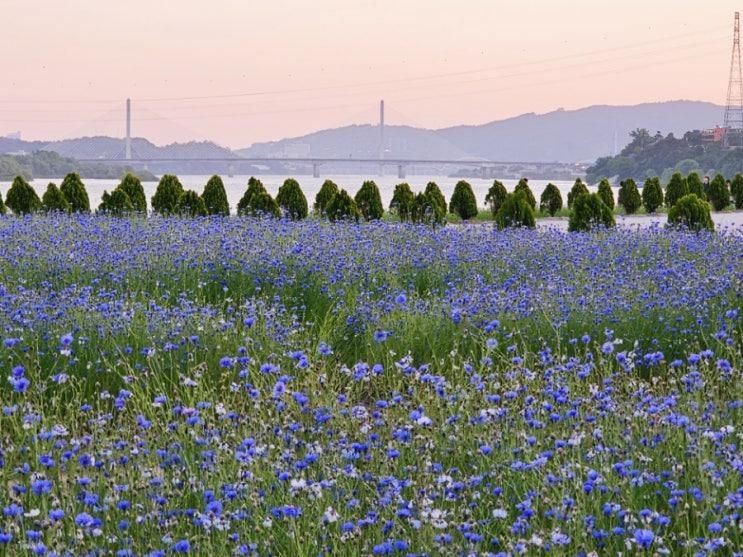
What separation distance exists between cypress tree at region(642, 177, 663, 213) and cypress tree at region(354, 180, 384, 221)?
9.36 metres

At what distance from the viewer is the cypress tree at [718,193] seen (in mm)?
26609

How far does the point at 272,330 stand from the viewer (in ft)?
20.2

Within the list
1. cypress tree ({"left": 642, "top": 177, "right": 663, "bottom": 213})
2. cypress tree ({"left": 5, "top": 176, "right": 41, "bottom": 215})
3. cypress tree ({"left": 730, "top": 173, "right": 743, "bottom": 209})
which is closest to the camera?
cypress tree ({"left": 5, "top": 176, "right": 41, "bottom": 215})

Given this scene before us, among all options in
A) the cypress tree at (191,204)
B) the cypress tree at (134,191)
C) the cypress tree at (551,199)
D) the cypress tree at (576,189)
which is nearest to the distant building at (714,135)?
the cypress tree at (551,199)

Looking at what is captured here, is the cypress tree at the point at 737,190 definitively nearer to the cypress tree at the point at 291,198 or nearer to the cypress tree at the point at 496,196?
the cypress tree at the point at 496,196

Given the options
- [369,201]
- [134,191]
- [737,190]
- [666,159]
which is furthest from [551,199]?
[666,159]

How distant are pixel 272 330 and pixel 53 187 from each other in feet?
43.7

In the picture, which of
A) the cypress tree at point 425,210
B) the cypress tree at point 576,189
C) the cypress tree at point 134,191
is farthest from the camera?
the cypress tree at point 576,189

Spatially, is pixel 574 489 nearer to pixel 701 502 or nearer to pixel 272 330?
pixel 701 502

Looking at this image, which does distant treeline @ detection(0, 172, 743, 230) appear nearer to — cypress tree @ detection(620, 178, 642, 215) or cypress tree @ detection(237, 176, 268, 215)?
cypress tree @ detection(237, 176, 268, 215)

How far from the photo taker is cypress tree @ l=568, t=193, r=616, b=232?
16.3 m

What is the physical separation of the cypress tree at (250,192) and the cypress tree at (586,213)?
6097mm

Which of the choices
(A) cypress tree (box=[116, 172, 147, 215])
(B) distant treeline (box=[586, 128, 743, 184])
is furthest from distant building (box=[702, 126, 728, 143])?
(A) cypress tree (box=[116, 172, 147, 215])

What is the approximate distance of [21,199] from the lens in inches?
727
